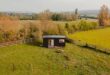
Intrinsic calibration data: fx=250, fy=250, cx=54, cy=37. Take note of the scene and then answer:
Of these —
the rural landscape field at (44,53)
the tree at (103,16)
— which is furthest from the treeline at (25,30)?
the tree at (103,16)

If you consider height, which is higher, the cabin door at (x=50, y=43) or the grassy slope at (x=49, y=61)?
the cabin door at (x=50, y=43)

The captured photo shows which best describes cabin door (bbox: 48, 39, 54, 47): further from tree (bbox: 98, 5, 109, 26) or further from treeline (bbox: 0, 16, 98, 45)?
tree (bbox: 98, 5, 109, 26)

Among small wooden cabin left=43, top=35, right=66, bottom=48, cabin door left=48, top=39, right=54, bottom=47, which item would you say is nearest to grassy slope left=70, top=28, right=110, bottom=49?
small wooden cabin left=43, top=35, right=66, bottom=48

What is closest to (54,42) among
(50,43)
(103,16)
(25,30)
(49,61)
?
(50,43)

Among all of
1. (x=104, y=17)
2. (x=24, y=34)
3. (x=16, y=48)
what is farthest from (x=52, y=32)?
(x=104, y=17)

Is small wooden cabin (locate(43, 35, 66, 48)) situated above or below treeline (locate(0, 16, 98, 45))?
below

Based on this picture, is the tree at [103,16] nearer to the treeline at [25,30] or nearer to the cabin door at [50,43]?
the treeline at [25,30]
